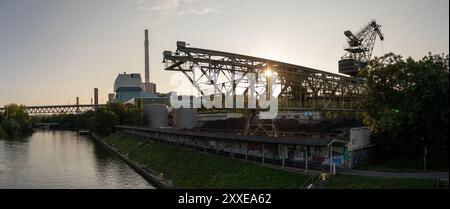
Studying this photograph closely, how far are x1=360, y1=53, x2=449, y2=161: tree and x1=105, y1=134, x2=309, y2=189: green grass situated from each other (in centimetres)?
785

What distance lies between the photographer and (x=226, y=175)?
35.7 metres

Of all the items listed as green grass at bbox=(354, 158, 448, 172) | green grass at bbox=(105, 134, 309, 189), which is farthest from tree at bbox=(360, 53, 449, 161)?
green grass at bbox=(105, 134, 309, 189)

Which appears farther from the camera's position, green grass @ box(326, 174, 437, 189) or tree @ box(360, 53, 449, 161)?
tree @ box(360, 53, 449, 161)

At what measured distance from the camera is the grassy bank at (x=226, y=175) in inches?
1011

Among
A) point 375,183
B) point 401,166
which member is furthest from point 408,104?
point 375,183

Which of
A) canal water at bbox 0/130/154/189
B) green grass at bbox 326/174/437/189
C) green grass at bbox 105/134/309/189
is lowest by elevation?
canal water at bbox 0/130/154/189

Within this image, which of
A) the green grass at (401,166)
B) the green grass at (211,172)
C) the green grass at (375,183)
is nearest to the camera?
the green grass at (375,183)

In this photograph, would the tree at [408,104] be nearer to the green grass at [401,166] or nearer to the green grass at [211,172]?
the green grass at [401,166]

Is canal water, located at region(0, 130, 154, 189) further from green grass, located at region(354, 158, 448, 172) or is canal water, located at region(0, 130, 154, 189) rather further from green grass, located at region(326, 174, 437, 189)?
green grass, located at region(354, 158, 448, 172)

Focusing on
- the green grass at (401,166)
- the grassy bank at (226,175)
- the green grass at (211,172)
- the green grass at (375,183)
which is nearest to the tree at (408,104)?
the green grass at (401,166)

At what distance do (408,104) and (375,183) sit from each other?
7.13 m

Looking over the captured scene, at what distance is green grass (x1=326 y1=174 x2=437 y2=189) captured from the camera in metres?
23.9

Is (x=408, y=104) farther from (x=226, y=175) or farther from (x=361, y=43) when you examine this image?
(x=361, y=43)
